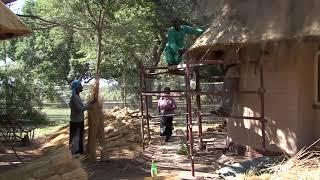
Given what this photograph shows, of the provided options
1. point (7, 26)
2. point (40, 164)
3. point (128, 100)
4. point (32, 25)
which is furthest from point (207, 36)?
point (128, 100)

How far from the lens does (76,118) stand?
12.8 m

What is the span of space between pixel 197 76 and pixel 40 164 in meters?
6.08

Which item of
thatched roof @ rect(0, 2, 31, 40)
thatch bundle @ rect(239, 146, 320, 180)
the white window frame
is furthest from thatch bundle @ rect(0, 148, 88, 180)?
the white window frame

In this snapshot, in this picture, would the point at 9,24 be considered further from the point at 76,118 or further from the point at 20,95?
the point at 20,95

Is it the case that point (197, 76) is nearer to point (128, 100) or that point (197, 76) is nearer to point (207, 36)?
point (207, 36)

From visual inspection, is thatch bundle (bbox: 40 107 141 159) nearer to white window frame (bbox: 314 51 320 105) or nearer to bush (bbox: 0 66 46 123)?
white window frame (bbox: 314 51 320 105)

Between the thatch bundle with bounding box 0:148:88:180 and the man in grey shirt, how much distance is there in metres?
4.26

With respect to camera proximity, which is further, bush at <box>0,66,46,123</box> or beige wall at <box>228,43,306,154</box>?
bush at <box>0,66,46,123</box>

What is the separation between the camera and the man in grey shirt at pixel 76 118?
12586 millimetres

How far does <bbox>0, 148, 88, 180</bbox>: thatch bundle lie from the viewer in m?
8.05

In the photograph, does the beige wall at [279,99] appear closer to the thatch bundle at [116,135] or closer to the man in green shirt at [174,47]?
the man in green shirt at [174,47]

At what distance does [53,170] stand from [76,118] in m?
4.68

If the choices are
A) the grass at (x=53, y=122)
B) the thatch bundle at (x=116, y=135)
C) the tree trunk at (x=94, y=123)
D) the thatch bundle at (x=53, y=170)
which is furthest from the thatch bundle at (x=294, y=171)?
the grass at (x=53, y=122)

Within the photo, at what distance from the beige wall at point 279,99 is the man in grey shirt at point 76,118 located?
361cm
